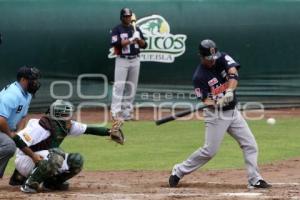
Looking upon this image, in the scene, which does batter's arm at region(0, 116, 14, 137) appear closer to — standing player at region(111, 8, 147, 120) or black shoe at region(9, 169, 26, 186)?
black shoe at region(9, 169, 26, 186)

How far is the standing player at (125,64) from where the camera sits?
14.8 m

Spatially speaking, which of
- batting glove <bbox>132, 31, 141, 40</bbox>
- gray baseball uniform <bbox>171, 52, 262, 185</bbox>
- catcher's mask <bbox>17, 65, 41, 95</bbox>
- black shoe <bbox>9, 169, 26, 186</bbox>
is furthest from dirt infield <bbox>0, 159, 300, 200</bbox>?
batting glove <bbox>132, 31, 141, 40</bbox>

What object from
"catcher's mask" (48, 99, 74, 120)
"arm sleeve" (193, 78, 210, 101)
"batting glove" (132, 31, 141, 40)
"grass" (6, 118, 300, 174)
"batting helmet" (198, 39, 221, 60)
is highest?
"batting helmet" (198, 39, 221, 60)

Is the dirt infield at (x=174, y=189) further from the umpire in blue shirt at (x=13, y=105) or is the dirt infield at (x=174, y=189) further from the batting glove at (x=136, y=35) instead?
the batting glove at (x=136, y=35)

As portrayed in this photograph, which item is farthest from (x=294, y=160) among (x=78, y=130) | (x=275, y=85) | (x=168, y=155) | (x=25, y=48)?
(x=25, y=48)

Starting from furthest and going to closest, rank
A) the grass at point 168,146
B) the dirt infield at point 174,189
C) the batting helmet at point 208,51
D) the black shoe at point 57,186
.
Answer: the grass at point 168,146, the black shoe at point 57,186, the batting helmet at point 208,51, the dirt infield at point 174,189

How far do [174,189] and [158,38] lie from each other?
788 centimetres

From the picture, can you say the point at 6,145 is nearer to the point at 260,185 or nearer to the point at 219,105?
the point at 219,105

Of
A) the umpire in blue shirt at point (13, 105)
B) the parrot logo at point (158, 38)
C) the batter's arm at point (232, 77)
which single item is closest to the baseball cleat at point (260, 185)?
the batter's arm at point (232, 77)

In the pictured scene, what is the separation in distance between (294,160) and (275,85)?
6.03m

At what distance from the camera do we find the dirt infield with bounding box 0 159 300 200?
8.31 m

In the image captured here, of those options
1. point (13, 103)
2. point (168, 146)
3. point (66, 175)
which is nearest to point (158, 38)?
point (168, 146)

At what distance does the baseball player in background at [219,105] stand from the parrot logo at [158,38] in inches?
300

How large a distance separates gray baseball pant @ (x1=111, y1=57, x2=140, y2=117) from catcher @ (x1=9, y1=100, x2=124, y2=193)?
243 inches
